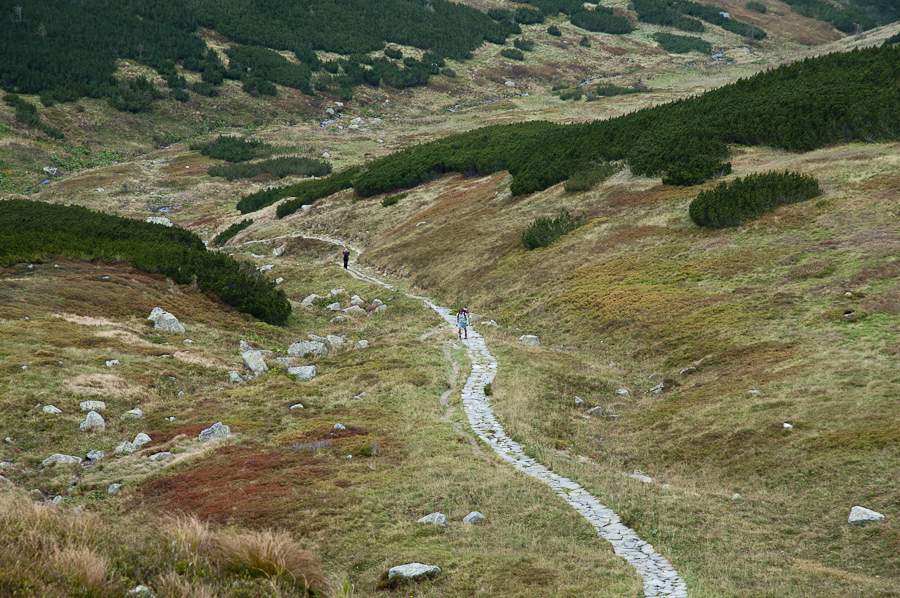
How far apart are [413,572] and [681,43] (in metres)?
183

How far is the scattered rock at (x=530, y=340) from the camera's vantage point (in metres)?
28.4

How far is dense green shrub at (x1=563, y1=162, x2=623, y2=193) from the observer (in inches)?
1759

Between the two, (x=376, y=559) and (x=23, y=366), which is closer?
(x=376, y=559)

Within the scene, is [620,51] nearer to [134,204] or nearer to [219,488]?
[134,204]

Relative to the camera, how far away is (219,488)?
13.7 metres

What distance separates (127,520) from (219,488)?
1992 millimetres

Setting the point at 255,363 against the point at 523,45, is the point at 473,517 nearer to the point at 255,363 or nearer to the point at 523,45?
the point at 255,363

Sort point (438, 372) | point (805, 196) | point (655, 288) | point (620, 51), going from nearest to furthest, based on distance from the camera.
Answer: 1. point (438, 372)
2. point (655, 288)
3. point (805, 196)
4. point (620, 51)

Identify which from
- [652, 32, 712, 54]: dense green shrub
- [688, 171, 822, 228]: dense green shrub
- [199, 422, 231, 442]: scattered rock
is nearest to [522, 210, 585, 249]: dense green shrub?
[688, 171, 822, 228]: dense green shrub

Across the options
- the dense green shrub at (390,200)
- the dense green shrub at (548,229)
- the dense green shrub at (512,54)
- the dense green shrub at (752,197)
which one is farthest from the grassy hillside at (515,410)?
the dense green shrub at (512,54)

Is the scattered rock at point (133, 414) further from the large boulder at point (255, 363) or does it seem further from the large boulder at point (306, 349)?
the large boulder at point (306, 349)

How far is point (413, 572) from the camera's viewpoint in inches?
376

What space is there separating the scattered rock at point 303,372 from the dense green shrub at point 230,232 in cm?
4558

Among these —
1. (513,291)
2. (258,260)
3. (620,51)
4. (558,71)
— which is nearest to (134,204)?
(258,260)
